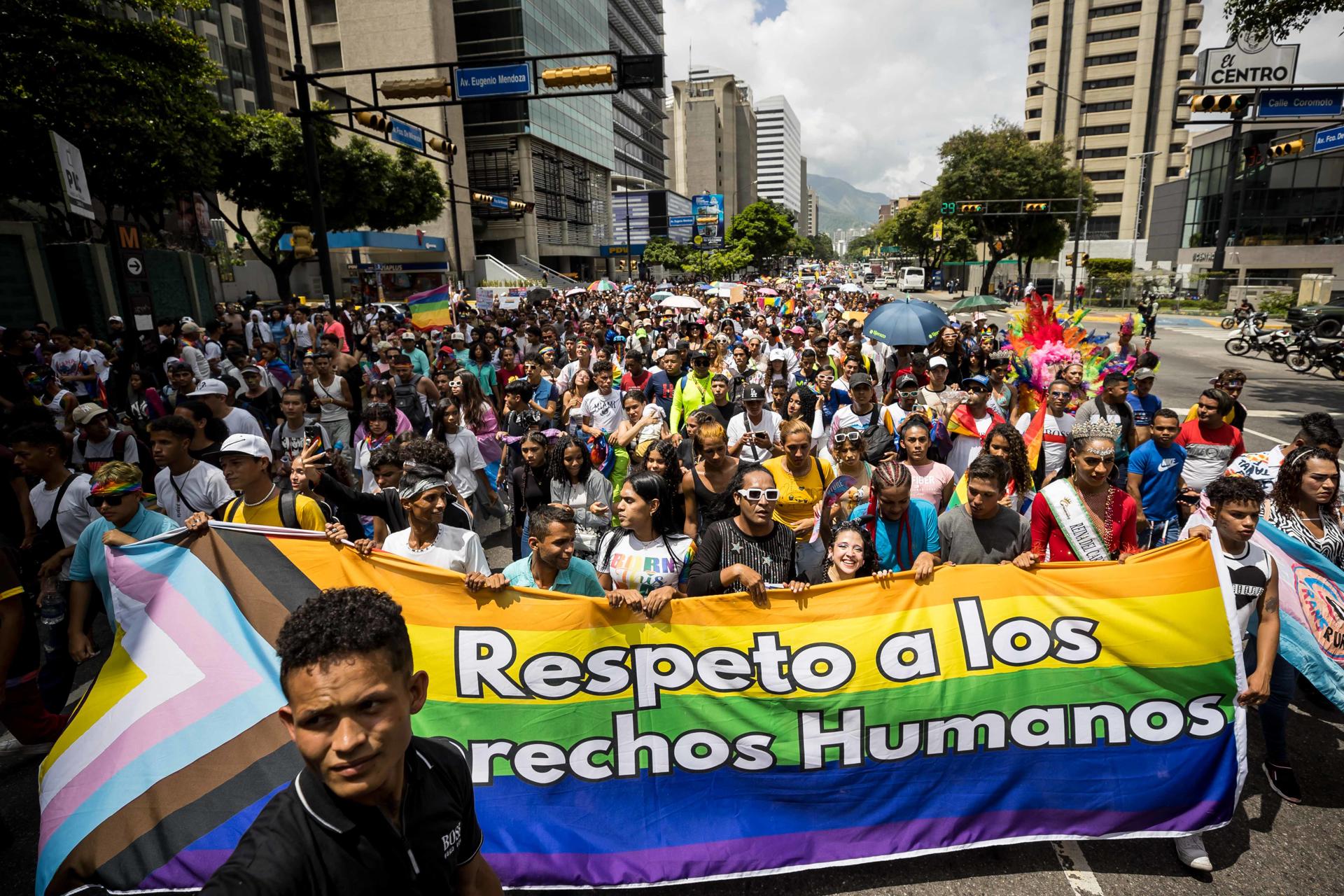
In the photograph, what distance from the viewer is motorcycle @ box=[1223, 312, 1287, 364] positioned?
19641 mm

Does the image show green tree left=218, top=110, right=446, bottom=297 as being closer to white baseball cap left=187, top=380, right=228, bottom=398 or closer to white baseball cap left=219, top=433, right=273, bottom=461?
white baseball cap left=187, top=380, right=228, bottom=398

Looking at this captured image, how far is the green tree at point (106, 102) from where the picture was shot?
44.0ft

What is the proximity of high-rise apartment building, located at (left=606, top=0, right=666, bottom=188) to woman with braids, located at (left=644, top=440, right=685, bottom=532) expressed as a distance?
81.4 metres

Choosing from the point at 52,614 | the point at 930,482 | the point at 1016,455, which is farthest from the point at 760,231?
the point at 52,614

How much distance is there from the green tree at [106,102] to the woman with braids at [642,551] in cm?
1364

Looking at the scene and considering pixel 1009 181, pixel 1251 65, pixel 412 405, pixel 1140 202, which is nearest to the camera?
pixel 412 405

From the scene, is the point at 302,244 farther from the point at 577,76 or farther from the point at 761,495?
the point at 761,495

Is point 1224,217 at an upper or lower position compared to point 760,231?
lower

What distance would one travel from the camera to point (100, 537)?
11.9 ft

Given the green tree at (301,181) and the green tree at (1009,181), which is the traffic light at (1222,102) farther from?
the green tree at (1009,181)

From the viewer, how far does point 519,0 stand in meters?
52.5

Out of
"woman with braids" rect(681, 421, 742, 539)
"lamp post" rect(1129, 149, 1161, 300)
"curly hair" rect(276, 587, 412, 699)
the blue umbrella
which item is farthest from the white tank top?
"lamp post" rect(1129, 149, 1161, 300)

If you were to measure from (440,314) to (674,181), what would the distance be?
433ft

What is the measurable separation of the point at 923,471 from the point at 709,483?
5.00 feet
